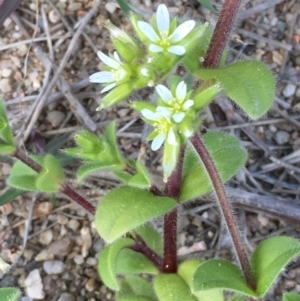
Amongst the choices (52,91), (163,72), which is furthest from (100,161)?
(52,91)

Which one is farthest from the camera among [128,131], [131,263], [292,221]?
[128,131]

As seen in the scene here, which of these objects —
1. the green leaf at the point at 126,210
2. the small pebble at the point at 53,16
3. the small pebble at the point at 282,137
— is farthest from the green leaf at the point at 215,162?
the small pebble at the point at 53,16

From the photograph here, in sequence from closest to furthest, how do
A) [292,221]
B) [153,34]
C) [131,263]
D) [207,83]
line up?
[153,34]
[207,83]
[131,263]
[292,221]

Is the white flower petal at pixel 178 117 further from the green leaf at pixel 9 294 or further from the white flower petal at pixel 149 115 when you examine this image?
the green leaf at pixel 9 294

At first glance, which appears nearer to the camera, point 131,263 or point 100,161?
point 100,161

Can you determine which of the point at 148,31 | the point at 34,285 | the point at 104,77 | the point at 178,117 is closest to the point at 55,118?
the point at 34,285

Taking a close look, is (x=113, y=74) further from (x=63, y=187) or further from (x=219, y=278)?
(x=219, y=278)

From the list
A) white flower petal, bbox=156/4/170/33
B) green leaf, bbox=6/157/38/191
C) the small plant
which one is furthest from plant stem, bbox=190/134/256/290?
green leaf, bbox=6/157/38/191

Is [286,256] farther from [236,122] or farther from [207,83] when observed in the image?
Result: [236,122]

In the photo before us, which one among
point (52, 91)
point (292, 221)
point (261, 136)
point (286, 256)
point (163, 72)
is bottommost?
point (292, 221)
